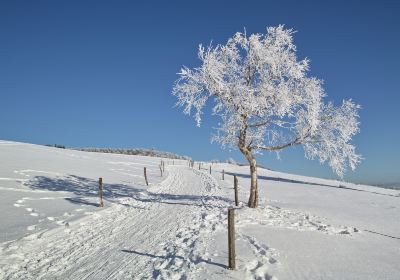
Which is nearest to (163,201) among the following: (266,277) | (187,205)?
(187,205)

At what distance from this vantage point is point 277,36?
20.2m

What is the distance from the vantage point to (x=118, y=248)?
12930 millimetres

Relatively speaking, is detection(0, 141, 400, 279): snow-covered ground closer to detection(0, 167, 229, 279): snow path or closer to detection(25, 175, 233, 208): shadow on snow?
detection(0, 167, 229, 279): snow path

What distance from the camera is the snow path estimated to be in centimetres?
1041

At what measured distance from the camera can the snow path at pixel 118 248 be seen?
34.1 ft

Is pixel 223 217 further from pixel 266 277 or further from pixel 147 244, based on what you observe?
pixel 266 277

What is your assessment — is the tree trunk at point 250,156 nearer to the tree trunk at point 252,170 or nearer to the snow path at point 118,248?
the tree trunk at point 252,170

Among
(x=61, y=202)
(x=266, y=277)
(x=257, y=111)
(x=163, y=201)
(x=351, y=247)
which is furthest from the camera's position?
(x=163, y=201)

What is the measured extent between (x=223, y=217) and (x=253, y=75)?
7658mm

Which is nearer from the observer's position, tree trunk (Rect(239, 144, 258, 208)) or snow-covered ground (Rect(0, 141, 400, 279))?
snow-covered ground (Rect(0, 141, 400, 279))

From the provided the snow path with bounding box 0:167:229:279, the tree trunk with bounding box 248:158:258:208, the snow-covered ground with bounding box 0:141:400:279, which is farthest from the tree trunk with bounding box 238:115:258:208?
the snow path with bounding box 0:167:229:279

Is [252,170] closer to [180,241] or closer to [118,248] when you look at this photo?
[180,241]

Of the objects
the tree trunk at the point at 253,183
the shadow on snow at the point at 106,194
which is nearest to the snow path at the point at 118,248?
Result: the tree trunk at the point at 253,183

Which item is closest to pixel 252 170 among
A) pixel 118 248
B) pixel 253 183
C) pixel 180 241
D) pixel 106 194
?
pixel 253 183
